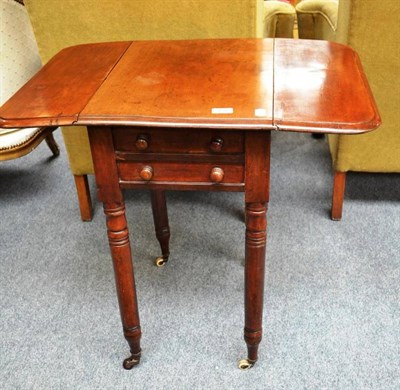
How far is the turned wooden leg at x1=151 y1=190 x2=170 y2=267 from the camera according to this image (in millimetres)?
1599

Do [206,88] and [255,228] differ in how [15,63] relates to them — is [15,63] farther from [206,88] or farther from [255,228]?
[255,228]

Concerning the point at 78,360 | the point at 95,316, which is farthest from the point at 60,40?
the point at 78,360

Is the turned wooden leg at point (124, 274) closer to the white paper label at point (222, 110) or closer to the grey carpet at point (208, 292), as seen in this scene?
the grey carpet at point (208, 292)

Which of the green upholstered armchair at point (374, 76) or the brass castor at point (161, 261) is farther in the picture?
the brass castor at point (161, 261)

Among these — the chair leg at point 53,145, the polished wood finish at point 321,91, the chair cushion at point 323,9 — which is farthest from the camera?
the chair leg at point 53,145

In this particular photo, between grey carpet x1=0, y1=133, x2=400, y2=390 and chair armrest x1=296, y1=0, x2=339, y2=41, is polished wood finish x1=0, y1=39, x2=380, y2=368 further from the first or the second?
chair armrest x1=296, y1=0, x2=339, y2=41

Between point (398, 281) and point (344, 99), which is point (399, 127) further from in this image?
point (344, 99)

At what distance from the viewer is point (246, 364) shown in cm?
135

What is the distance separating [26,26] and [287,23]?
108 centimetres

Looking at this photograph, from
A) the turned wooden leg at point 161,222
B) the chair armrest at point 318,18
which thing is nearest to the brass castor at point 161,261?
the turned wooden leg at point 161,222

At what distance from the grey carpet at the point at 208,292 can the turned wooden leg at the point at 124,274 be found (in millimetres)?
101

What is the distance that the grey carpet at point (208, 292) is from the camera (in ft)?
4.44

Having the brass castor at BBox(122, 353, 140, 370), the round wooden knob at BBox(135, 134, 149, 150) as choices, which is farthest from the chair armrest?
the brass castor at BBox(122, 353, 140, 370)

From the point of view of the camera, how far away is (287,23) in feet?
7.33
